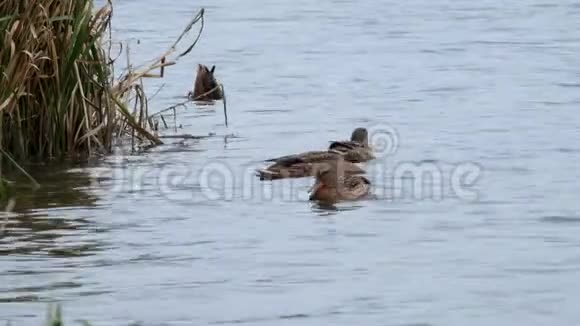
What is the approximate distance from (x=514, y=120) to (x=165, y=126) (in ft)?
11.2

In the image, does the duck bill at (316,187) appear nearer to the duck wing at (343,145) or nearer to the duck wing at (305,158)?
the duck wing at (305,158)

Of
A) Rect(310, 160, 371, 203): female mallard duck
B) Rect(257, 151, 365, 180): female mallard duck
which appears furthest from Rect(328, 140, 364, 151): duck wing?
Rect(310, 160, 371, 203): female mallard duck

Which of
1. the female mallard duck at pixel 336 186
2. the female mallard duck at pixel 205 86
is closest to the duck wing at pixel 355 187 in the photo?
the female mallard duck at pixel 336 186

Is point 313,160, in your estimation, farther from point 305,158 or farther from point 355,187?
point 355,187

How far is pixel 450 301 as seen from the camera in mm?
9922

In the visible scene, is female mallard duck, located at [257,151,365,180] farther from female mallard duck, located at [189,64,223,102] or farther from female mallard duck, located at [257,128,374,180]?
female mallard duck, located at [189,64,223,102]

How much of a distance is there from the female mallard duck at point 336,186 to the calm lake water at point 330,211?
0.42 feet

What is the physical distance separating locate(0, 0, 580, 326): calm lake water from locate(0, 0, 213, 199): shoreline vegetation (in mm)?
249

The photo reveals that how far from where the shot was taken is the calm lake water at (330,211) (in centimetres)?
995

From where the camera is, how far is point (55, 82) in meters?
13.8

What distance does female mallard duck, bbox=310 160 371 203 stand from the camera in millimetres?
13312

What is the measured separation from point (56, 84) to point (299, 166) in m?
2.07

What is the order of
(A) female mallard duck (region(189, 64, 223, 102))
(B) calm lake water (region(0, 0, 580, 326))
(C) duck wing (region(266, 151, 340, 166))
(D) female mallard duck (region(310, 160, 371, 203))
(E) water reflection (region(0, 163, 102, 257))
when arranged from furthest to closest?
(A) female mallard duck (region(189, 64, 223, 102)), (C) duck wing (region(266, 151, 340, 166)), (D) female mallard duck (region(310, 160, 371, 203)), (E) water reflection (region(0, 163, 102, 257)), (B) calm lake water (region(0, 0, 580, 326))

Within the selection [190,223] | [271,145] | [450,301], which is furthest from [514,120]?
[450,301]
